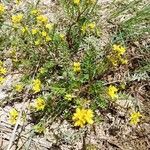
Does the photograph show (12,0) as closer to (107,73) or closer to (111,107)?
(107,73)

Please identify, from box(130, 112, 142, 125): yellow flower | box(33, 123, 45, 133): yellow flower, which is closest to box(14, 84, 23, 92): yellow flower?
box(33, 123, 45, 133): yellow flower

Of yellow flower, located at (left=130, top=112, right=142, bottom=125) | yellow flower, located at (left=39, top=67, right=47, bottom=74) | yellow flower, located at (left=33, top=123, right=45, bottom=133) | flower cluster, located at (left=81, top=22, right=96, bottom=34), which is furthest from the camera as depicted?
flower cluster, located at (left=81, top=22, right=96, bottom=34)

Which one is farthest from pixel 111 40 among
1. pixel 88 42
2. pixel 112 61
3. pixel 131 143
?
pixel 131 143

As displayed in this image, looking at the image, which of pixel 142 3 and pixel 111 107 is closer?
pixel 111 107

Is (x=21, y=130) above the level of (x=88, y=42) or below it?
below

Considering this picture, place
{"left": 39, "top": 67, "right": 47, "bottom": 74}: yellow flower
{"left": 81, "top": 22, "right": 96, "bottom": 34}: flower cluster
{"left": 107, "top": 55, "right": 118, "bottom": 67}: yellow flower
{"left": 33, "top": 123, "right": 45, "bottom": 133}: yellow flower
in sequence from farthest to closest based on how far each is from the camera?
{"left": 81, "top": 22, "right": 96, "bottom": 34}: flower cluster → {"left": 39, "top": 67, "right": 47, "bottom": 74}: yellow flower → {"left": 107, "top": 55, "right": 118, "bottom": 67}: yellow flower → {"left": 33, "top": 123, "right": 45, "bottom": 133}: yellow flower

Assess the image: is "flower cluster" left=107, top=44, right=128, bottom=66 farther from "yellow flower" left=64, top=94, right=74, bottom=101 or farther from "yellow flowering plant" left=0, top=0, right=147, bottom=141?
"yellow flower" left=64, top=94, right=74, bottom=101

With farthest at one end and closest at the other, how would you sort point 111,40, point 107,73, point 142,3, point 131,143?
point 142,3, point 111,40, point 107,73, point 131,143

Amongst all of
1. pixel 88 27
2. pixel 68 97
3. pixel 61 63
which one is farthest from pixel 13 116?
pixel 88 27

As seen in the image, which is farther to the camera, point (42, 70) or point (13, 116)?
point (42, 70)

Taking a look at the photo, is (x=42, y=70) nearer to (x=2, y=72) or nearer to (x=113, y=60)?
(x=2, y=72)

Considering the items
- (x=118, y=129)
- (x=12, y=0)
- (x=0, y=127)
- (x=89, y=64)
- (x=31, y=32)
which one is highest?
(x=12, y=0)
